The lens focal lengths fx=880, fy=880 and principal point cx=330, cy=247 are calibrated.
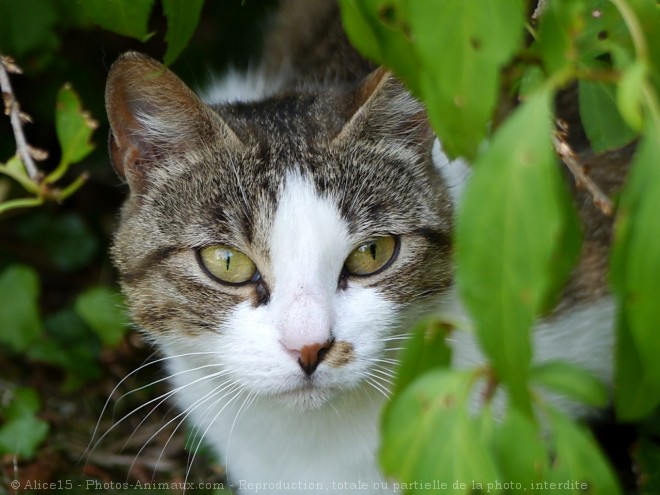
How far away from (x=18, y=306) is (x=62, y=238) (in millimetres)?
638

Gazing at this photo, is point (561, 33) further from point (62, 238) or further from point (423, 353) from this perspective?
point (62, 238)

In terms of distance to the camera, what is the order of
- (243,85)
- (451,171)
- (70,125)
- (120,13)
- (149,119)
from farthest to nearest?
(243,85) < (451,171) < (149,119) < (70,125) < (120,13)

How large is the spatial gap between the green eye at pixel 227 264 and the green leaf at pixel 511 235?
0.97 meters

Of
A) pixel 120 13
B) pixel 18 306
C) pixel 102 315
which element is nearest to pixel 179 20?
pixel 120 13

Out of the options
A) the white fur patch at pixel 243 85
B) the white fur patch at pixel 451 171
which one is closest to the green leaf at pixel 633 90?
the white fur patch at pixel 451 171

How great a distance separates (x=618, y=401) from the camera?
4.00 ft

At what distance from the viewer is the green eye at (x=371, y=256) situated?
196 cm

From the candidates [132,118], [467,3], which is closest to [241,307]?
[132,118]

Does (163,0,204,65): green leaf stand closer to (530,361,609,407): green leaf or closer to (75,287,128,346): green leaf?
(530,361,609,407): green leaf

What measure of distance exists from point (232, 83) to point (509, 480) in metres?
2.16

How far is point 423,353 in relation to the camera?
1.28 m

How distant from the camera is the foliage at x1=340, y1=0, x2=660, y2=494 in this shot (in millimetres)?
982

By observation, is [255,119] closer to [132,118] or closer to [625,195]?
[132,118]

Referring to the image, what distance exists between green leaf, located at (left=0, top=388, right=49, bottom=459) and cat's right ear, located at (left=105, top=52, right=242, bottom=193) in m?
0.91
